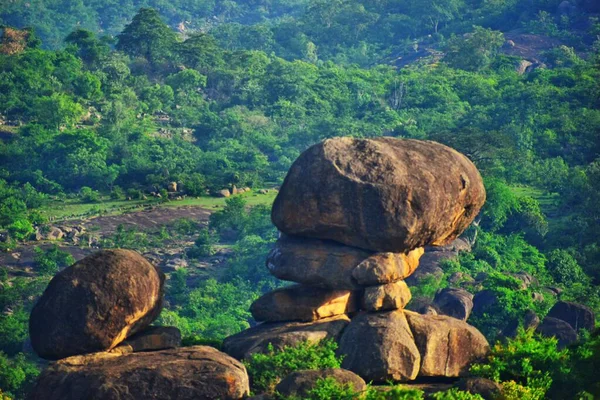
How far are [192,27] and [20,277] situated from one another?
115 metres

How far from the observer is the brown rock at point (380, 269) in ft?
124

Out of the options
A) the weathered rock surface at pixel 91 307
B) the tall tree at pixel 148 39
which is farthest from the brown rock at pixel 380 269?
the tall tree at pixel 148 39

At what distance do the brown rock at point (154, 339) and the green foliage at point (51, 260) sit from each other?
3650 centimetres

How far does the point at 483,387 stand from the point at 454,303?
21.2m

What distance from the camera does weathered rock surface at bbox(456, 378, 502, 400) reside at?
114 ft

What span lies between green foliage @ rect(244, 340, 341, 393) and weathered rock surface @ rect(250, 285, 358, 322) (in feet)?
6.52

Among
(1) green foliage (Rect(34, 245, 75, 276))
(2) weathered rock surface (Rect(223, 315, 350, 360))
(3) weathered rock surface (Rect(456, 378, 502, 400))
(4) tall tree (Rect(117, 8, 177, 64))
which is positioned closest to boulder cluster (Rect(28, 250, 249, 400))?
(2) weathered rock surface (Rect(223, 315, 350, 360))

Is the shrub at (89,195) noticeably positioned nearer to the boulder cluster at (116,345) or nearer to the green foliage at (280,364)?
the boulder cluster at (116,345)

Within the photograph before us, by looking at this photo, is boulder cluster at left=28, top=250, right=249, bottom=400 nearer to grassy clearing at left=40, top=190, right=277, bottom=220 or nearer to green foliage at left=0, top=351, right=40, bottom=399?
green foliage at left=0, top=351, right=40, bottom=399

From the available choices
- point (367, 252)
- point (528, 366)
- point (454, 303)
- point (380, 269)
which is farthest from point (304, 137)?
point (528, 366)

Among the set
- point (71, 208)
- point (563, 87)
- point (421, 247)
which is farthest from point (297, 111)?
point (421, 247)

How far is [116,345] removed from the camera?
36.4m

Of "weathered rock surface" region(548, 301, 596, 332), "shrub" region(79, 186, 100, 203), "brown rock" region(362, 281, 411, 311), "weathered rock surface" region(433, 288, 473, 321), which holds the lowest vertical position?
"shrub" region(79, 186, 100, 203)

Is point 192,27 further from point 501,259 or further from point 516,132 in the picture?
point 501,259
